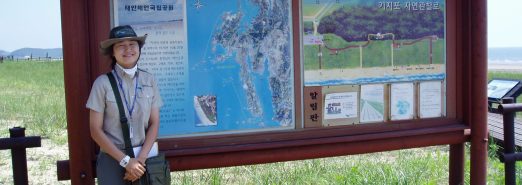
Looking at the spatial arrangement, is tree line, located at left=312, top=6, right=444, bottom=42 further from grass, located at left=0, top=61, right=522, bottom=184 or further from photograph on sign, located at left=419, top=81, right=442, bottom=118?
grass, located at left=0, top=61, right=522, bottom=184

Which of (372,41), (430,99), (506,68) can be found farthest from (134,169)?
(506,68)

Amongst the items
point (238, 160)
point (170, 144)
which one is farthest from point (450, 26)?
point (170, 144)

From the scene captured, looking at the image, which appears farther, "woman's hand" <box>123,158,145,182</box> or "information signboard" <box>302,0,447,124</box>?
"information signboard" <box>302,0,447,124</box>

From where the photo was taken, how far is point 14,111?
10.6 metres

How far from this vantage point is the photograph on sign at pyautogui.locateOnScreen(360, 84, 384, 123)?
3458 millimetres

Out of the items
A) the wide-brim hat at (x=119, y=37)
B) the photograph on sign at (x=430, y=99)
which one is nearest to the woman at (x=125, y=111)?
the wide-brim hat at (x=119, y=37)

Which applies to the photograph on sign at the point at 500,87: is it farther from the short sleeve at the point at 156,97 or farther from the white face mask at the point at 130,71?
the white face mask at the point at 130,71

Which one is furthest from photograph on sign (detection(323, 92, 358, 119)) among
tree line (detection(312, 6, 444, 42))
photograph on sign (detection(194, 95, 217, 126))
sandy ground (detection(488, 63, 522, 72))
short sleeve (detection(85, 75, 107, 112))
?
sandy ground (detection(488, 63, 522, 72))

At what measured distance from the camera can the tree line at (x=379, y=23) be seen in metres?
3.37

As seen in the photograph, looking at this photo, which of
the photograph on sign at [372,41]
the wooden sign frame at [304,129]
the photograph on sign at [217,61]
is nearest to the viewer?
the wooden sign frame at [304,129]

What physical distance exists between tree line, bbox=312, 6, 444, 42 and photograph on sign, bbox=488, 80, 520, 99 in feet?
14.9

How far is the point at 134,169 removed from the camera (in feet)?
8.39

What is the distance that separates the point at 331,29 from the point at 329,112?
51cm

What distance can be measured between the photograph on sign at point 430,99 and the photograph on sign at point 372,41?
5 centimetres
